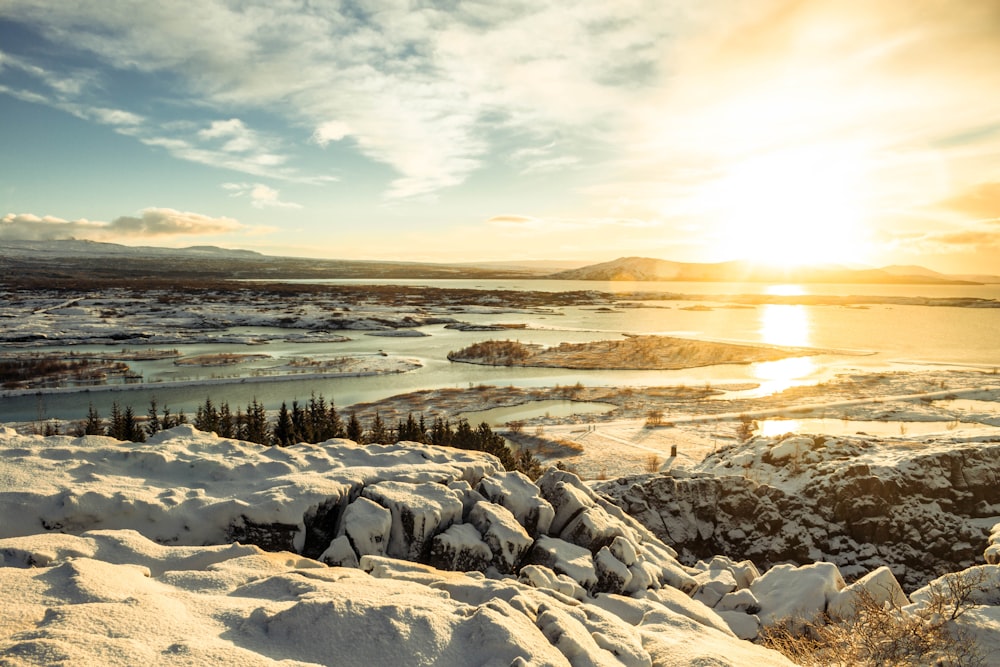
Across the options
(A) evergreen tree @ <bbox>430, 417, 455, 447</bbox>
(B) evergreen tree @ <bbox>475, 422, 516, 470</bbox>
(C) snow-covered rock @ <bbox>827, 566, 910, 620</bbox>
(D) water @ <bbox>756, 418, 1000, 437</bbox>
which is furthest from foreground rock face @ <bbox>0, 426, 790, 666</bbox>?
(D) water @ <bbox>756, 418, 1000, 437</bbox>

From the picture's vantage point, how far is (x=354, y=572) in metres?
9.71

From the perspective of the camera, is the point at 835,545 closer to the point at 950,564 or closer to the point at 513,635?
the point at 950,564

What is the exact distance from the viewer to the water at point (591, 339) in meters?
46.5

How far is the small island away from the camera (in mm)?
65062

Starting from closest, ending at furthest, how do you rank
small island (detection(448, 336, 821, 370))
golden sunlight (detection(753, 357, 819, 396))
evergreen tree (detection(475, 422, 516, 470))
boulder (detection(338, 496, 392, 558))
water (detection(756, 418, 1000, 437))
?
boulder (detection(338, 496, 392, 558))
evergreen tree (detection(475, 422, 516, 470))
water (detection(756, 418, 1000, 437))
golden sunlight (detection(753, 357, 819, 396))
small island (detection(448, 336, 821, 370))

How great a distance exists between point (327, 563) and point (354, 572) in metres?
1.34

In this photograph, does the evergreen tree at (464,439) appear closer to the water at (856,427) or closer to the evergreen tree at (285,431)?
the evergreen tree at (285,431)

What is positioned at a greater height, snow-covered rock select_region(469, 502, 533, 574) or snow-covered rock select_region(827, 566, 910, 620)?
snow-covered rock select_region(469, 502, 533, 574)

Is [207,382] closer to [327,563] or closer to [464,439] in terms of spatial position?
[464,439]

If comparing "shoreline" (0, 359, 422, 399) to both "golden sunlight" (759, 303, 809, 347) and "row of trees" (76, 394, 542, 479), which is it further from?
"golden sunlight" (759, 303, 809, 347)

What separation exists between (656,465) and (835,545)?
41.6 feet

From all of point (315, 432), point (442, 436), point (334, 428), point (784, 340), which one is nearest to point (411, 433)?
point (442, 436)

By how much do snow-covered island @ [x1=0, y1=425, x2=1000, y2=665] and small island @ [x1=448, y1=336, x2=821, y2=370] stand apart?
49257 mm

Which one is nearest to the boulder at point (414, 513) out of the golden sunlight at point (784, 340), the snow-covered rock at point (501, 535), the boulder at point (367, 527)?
the boulder at point (367, 527)
